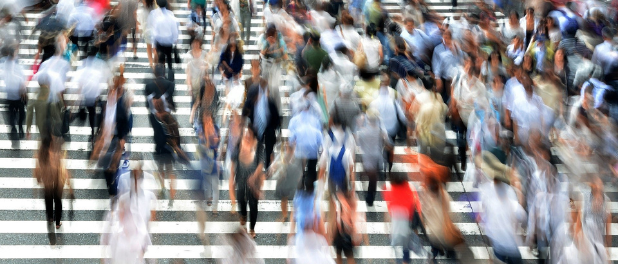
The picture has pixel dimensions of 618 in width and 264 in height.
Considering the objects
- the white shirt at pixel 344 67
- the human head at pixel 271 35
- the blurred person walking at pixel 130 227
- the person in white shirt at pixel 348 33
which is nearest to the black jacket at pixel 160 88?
the human head at pixel 271 35

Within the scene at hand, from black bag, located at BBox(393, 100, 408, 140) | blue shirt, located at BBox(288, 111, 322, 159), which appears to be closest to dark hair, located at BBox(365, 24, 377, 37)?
black bag, located at BBox(393, 100, 408, 140)

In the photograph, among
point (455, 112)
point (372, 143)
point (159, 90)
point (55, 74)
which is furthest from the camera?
point (455, 112)

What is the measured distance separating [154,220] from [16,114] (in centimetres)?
380

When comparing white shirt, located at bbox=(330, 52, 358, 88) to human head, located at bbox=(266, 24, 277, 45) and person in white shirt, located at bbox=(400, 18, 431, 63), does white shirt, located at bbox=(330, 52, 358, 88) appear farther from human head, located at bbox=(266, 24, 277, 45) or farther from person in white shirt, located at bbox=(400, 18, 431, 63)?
person in white shirt, located at bbox=(400, 18, 431, 63)

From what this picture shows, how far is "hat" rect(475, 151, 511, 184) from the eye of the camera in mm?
8273

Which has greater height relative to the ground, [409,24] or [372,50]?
[409,24]

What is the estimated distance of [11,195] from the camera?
10.7 m

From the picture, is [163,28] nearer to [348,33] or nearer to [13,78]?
[13,78]

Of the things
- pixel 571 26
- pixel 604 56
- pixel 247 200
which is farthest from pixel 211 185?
pixel 571 26

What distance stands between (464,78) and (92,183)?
19.4 feet

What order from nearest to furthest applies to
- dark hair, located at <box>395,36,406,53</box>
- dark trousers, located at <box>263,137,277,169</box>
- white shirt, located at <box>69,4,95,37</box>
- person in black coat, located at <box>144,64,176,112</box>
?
person in black coat, located at <box>144,64,176,112</box>
dark trousers, located at <box>263,137,277,169</box>
dark hair, located at <box>395,36,406,53</box>
white shirt, located at <box>69,4,95,37</box>

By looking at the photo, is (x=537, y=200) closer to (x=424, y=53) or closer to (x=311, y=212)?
(x=311, y=212)

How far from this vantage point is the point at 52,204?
30.7 ft

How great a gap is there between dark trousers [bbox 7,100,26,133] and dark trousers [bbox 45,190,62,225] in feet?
8.63
